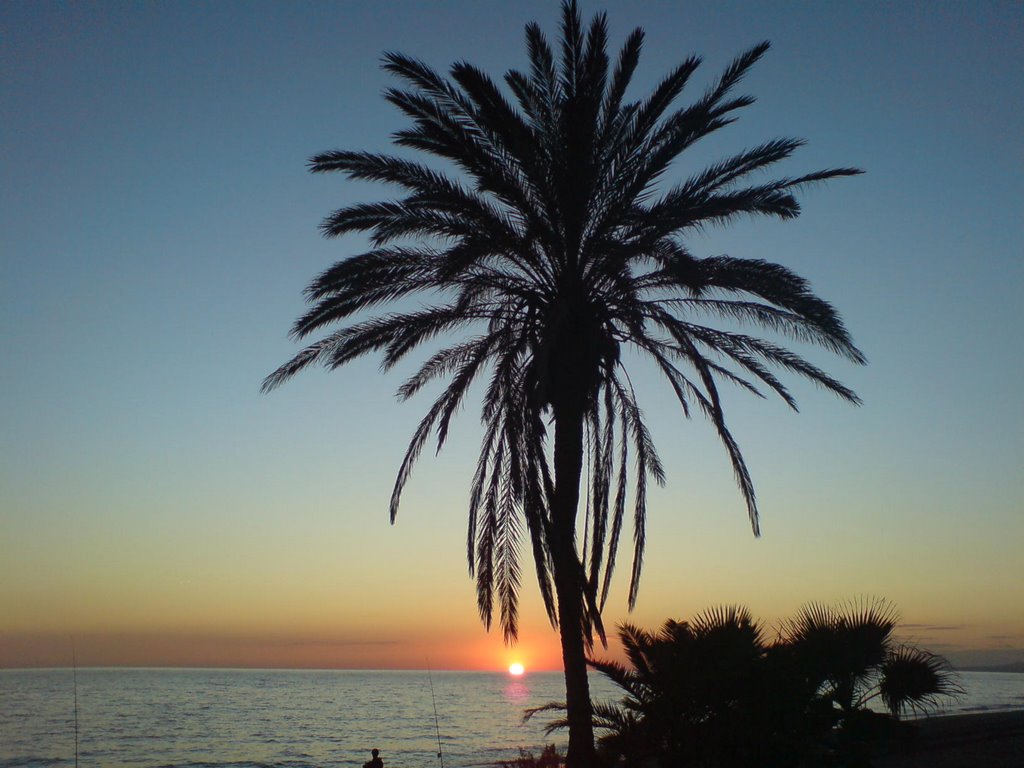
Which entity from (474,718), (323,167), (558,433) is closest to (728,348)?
(558,433)

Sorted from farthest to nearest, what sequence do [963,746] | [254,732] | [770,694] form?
[254,732]
[963,746]
[770,694]

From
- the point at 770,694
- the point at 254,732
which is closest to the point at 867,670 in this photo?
the point at 770,694

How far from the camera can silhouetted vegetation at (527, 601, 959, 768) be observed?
11250 millimetres

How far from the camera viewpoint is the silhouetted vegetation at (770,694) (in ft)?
36.9

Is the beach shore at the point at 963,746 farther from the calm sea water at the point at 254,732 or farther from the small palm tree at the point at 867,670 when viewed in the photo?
the calm sea water at the point at 254,732

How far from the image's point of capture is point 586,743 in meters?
13.0

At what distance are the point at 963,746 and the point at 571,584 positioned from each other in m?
10.0

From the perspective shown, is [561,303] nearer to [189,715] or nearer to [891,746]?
[891,746]

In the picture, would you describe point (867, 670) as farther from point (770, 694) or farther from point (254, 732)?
point (254, 732)

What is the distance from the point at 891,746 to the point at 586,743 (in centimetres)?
425

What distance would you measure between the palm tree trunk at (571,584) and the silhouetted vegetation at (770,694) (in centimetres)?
48

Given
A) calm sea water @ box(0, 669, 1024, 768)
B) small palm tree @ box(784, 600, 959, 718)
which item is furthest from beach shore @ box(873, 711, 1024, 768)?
calm sea water @ box(0, 669, 1024, 768)

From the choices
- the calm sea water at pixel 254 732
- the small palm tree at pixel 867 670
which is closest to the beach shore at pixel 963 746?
the small palm tree at pixel 867 670

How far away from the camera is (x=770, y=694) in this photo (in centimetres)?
1122
